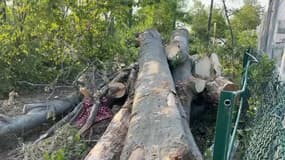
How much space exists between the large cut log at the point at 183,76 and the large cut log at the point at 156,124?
290 mm

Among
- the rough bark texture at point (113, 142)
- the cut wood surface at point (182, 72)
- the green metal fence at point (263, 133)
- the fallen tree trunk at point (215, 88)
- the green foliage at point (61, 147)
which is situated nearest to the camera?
the green metal fence at point (263, 133)

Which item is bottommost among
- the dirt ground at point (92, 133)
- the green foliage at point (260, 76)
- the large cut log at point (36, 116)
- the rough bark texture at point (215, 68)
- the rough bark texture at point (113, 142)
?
the dirt ground at point (92, 133)

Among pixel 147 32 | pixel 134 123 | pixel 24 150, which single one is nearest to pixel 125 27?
pixel 147 32

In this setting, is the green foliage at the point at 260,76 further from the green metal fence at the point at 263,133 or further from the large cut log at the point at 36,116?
the large cut log at the point at 36,116

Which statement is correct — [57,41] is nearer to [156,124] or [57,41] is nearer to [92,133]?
[92,133]

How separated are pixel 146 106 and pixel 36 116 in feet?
5.51

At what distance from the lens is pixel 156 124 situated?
9.25 ft

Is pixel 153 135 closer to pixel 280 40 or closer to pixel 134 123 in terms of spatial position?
pixel 134 123

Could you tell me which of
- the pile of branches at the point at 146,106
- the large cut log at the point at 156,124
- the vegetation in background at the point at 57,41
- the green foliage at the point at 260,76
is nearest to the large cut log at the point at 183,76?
the pile of branches at the point at 146,106

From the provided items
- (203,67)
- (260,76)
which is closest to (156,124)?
(260,76)

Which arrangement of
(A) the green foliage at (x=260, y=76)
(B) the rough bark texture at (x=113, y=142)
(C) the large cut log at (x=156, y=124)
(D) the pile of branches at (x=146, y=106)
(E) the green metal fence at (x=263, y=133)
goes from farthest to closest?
(A) the green foliage at (x=260, y=76)
(B) the rough bark texture at (x=113, y=142)
(D) the pile of branches at (x=146, y=106)
(C) the large cut log at (x=156, y=124)
(E) the green metal fence at (x=263, y=133)

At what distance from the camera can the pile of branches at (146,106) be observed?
266 centimetres

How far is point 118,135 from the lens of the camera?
10.6 ft

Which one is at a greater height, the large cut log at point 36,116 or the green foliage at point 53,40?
the green foliage at point 53,40
